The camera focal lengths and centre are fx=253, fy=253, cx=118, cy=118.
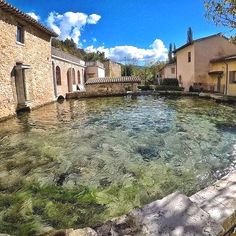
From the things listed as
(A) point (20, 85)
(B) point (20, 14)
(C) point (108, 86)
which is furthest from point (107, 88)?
(B) point (20, 14)

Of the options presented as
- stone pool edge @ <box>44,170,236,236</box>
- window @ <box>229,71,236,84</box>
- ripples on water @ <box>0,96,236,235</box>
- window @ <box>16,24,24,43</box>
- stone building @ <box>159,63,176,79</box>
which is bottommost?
ripples on water @ <box>0,96,236,235</box>

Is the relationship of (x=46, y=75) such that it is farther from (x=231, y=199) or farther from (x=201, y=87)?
(x=231, y=199)

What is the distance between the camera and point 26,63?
1630cm

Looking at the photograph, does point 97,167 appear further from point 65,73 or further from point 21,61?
point 65,73

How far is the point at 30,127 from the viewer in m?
10.8

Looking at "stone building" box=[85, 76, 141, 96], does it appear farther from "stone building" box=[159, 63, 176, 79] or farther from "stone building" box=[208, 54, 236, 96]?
"stone building" box=[159, 63, 176, 79]

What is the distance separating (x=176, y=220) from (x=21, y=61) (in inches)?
601

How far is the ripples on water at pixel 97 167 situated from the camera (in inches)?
162

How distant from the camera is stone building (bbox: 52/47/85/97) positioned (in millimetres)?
24047

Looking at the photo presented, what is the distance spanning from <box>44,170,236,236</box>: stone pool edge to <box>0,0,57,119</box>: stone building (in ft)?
38.6

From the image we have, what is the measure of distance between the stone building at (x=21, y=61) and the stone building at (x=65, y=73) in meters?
3.78

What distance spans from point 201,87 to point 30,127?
64.1 feet

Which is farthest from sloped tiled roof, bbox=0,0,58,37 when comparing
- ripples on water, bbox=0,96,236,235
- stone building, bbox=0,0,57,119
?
ripples on water, bbox=0,96,236,235

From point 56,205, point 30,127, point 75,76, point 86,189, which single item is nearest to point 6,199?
point 56,205
